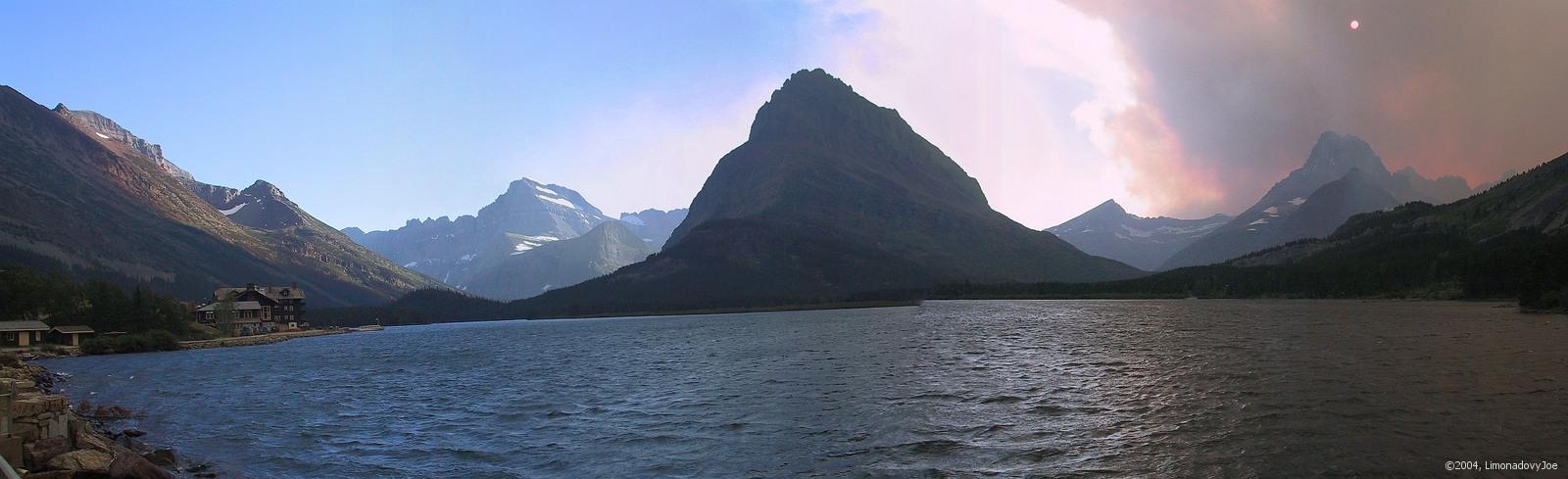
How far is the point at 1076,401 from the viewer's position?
46625 mm

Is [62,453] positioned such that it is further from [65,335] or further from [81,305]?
[81,305]

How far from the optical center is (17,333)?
→ 5187 inches

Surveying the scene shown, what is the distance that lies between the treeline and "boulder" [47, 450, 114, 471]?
159 m

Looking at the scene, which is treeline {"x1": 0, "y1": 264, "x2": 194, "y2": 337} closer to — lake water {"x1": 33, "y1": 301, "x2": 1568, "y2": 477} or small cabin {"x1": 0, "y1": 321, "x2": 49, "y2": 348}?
small cabin {"x1": 0, "y1": 321, "x2": 49, "y2": 348}

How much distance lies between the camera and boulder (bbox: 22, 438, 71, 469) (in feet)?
92.8

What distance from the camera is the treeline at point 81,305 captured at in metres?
146

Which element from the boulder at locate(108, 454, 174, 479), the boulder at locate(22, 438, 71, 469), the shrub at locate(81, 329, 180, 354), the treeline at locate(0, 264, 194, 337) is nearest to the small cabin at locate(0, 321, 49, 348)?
the shrub at locate(81, 329, 180, 354)

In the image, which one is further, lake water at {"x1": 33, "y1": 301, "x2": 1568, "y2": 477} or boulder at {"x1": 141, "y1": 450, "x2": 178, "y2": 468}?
boulder at {"x1": 141, "y1": 450, "x2": 178, "y2": 468}

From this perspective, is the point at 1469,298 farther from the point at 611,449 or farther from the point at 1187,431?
the point at 611,449

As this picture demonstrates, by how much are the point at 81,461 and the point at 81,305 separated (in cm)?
16910

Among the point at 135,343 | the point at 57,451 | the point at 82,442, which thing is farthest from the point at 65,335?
the point at 57,451

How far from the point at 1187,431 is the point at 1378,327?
81.1 m

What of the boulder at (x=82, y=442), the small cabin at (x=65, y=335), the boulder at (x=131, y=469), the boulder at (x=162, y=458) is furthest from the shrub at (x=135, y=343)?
the boulder at (x=131, y=469)

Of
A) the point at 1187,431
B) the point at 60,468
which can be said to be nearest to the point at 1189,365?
the point at 1187,431
